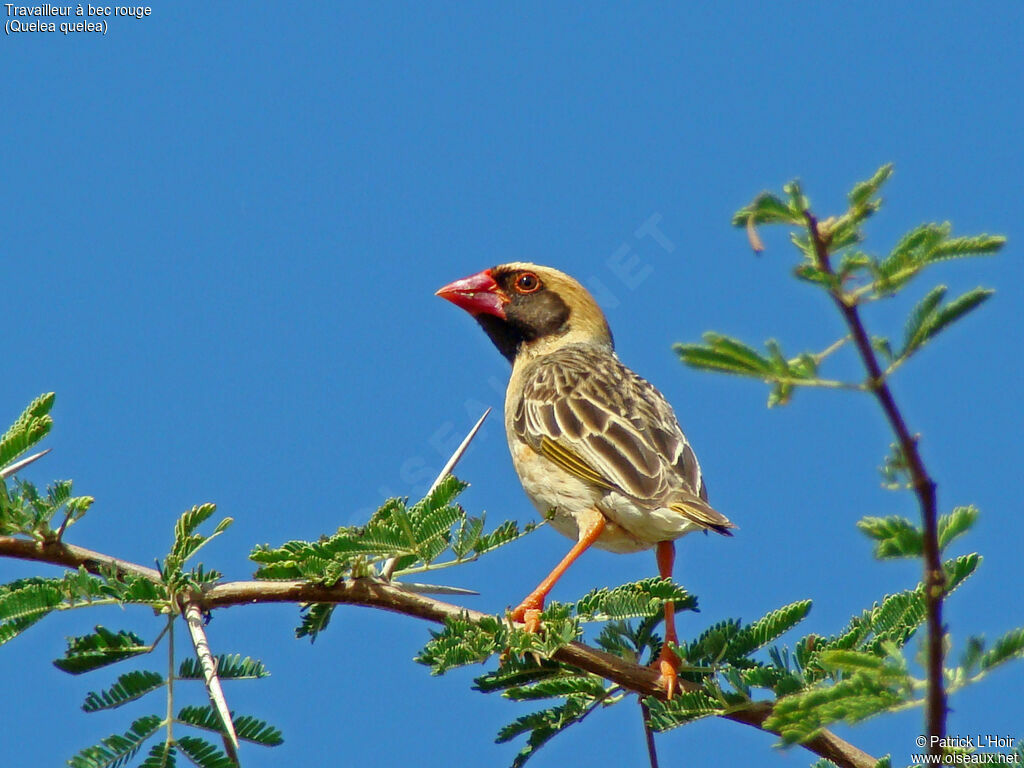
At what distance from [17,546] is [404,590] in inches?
46.6

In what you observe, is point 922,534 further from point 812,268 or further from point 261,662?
point 261,662

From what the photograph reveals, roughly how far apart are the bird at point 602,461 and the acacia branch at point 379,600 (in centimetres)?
15

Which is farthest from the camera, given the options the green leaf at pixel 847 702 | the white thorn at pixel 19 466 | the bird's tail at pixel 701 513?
the bird's tail at pixel 701 513

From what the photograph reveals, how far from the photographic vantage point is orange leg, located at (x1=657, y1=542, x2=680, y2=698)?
14.4ft

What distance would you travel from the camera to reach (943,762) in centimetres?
245

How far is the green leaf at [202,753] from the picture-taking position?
11.7ft

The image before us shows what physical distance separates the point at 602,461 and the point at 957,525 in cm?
366

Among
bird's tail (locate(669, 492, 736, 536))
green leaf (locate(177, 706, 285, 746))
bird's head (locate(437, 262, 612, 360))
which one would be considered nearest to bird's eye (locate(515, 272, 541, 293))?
bird's head (locate(437, 262, 612, 360))

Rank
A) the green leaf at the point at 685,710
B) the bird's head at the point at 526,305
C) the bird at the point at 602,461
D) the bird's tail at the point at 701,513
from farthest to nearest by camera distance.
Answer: the bird's head at the point at 526,305, the bird at the point at 602,461, the bird's tail at the point at 701,513, the green leaf at the point at 685,710

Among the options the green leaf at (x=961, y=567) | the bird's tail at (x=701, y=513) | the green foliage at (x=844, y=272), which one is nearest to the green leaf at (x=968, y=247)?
the green foliage at (x=844, y=272)

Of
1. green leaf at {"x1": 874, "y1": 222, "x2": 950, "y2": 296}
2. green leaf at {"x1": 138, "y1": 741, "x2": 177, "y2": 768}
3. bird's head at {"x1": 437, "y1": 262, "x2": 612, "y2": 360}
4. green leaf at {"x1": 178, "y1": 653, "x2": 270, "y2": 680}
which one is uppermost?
bird's head at {"x1": 437, "y1": 262, "x2": 612, "y2": 360}

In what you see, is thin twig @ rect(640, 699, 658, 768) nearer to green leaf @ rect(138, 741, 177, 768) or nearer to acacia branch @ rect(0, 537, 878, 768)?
acacia branch @ rect(0, 537, 878, 768)

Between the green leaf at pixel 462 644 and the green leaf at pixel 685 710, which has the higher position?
the green leaf at pixel 462 644

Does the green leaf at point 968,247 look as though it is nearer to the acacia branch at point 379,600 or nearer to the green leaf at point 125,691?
the acacia branch at point 379,600
